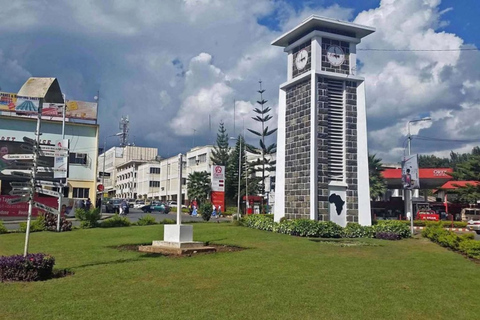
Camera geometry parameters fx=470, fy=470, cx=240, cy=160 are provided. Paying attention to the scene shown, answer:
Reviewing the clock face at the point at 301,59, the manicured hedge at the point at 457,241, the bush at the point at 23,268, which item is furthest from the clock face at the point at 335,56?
the bush at the point at 23,268

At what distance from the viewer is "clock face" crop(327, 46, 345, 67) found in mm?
21125

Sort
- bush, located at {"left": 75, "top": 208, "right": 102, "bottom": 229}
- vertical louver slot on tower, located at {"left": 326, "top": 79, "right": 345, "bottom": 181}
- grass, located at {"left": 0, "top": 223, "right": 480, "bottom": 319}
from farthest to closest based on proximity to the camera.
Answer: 1. bush, located at {"left": 75, "top": 208, "right": 102, "bottom": 229}
2. vertical louver slot on tower, located at {"left": 326, "top": 79, "right": 345, "bottom": 181}
3. grass, located at {"left": 0, "top": 223, "right": 480, "bottom": 319}

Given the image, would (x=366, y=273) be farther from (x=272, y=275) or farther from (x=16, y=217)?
(x=16, y=217)

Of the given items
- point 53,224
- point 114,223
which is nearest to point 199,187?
point 114,223

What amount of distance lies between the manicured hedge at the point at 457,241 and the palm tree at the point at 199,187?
42.1 meters

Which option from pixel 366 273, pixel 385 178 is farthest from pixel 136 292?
pixel 385 178

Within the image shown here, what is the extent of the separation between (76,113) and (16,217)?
15206mm

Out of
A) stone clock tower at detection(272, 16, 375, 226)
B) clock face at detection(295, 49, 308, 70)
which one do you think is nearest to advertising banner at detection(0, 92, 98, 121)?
clock face at detection(295, 49, 308, 70)

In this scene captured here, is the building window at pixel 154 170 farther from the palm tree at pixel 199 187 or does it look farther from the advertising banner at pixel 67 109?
the advertising banner at pixel 67 109

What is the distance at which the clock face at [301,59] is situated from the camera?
70.3 feet

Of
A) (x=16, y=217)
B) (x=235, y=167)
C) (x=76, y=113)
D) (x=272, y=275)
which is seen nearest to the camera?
(x=272, y=275)

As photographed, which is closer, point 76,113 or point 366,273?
point 366,273

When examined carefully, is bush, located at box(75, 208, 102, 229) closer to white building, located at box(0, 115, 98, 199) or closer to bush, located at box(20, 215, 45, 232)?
bush, located at box(20, 215, 45, 232)

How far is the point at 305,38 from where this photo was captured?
21328mm
